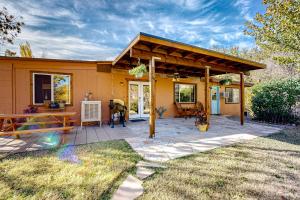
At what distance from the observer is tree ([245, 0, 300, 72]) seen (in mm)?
5453

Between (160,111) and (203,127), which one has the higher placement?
(160,111)

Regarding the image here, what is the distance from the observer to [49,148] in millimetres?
3215

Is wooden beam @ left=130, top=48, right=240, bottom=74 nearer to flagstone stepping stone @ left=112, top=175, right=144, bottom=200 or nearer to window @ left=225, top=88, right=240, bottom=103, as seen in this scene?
flagstone stepping stone @ left=112, top=175, right=144, bottom=200

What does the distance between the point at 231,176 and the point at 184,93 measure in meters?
7.12

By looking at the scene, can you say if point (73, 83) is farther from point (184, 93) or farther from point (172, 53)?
point (184, 93)

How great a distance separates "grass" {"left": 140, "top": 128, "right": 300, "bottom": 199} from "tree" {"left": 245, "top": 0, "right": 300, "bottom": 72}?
536 centimetres

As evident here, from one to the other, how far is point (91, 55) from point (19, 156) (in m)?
12.3

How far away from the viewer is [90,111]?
5.48 m

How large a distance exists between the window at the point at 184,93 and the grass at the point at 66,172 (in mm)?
6097

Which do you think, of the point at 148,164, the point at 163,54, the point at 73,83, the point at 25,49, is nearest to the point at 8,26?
the point at 25,49

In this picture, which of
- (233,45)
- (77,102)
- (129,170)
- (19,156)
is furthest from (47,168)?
(233,45)

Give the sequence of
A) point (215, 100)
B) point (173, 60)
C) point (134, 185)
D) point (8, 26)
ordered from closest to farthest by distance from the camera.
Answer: point (134, 185) → point (173, 60) → point (8, 26) → point (215, 100)

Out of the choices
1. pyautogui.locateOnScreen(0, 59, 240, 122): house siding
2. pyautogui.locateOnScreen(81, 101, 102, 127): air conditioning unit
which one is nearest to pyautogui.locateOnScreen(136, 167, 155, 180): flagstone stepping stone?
pyautogui.locateOnScreen(81, 101, 102, 127): air conditioning unit

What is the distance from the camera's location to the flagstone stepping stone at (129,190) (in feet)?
5.48
